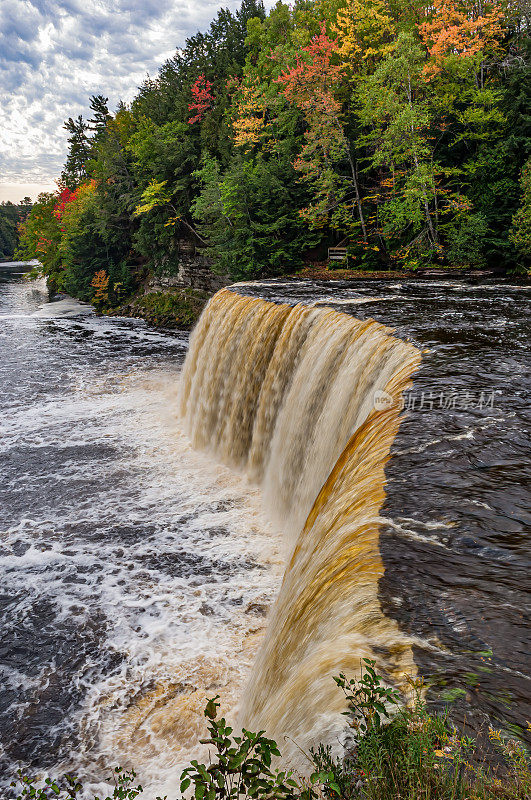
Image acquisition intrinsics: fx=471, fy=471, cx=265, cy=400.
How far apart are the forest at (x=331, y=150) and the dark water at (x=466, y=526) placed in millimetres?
10034

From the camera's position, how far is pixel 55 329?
24.5m

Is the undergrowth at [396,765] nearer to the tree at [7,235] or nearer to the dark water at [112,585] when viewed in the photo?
the dark water at [112,585]

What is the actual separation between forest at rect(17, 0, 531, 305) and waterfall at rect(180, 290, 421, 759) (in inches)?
299

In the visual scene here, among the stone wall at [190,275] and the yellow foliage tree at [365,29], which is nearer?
the yellow foliage tree at [365,29]

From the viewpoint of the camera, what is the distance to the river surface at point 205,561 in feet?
8.34

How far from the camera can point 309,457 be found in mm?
7023

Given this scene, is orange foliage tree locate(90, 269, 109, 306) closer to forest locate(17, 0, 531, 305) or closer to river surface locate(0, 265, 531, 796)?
forest locate(17, 0, 531, 305)

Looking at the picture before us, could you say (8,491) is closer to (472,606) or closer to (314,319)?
(314,319)

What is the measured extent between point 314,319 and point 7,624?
261 inches

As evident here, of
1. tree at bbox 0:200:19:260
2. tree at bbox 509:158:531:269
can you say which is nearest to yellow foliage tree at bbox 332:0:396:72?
tree at bbox 509:158:531:269

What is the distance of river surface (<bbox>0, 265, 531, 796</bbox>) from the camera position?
8.34 feet

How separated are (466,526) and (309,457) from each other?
3932mm

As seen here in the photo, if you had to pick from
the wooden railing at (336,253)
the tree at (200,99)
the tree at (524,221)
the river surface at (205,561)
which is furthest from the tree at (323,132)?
the tree at (200,99)

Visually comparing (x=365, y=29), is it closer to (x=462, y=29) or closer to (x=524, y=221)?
(x=462, y=29)
